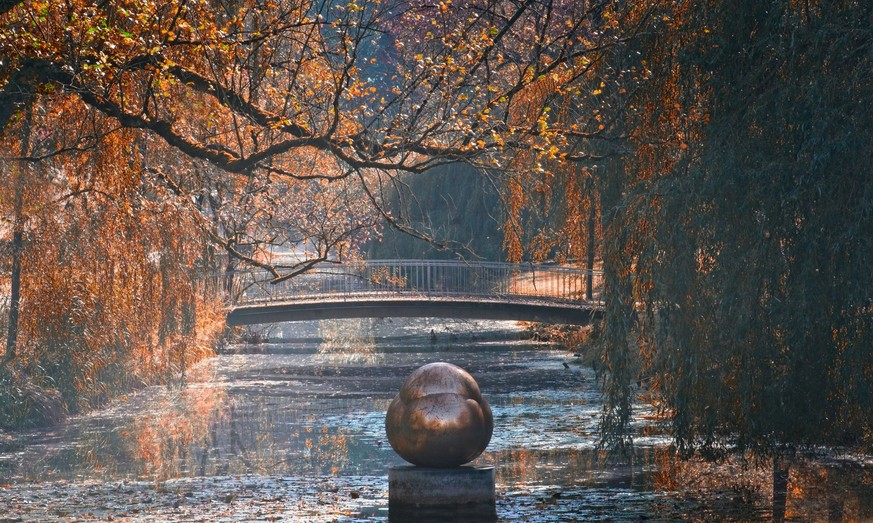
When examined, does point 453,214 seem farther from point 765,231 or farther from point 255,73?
point 765,231

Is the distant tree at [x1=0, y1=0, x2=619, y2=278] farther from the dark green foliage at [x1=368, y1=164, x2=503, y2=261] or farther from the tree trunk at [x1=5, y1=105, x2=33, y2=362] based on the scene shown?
the dark green foliage at [x1=368, y1=164, x2=503, y2=261]

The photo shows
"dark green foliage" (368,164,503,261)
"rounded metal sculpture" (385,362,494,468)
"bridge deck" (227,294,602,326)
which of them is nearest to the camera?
"rounded metal sculpture" (385,362,494,468)

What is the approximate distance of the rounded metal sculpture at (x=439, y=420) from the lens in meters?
10.6

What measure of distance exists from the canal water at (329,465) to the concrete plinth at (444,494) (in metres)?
0.41

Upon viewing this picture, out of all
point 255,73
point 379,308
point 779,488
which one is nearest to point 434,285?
point 379,308

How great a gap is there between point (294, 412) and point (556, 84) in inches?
342

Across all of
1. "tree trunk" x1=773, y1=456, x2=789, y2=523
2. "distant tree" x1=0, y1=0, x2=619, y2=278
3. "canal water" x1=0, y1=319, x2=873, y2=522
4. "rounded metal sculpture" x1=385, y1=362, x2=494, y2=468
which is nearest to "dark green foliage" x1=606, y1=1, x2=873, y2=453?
→ "tree trunk" x1=773, y1=456, x2=789, y2=523

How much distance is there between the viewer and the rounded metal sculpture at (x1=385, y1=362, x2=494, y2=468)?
10.6 metres

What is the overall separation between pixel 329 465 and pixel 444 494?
4.24 metres

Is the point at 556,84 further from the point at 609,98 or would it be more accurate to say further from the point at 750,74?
the point at 750,74

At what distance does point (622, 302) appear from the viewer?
12.4m

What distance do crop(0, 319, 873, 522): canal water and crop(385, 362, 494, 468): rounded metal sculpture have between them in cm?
73

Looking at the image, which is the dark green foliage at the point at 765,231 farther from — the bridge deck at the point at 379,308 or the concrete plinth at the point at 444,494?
the bridge deck at the point at 379,308

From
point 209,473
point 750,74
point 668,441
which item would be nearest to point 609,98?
point 750,74
